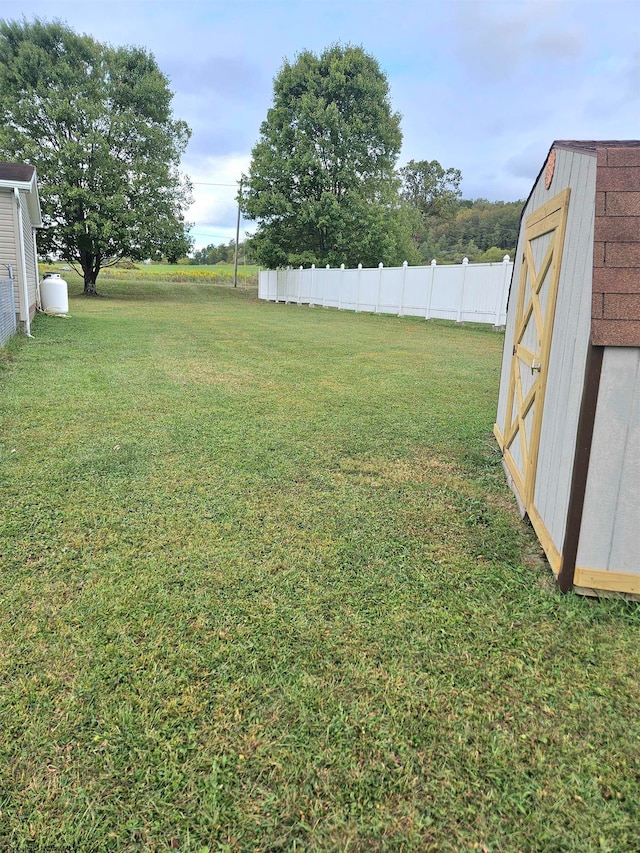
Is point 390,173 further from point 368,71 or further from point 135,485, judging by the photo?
point 135,485

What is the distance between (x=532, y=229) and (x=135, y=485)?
3.16 meters

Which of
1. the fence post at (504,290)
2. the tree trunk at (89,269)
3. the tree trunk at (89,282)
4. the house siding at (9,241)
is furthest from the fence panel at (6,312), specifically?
the tree trunk at (89,282)

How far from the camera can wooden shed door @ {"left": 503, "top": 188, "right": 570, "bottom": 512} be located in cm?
281

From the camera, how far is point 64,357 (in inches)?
322

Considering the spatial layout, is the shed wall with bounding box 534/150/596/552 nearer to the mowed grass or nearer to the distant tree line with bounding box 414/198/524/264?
the mowed grass

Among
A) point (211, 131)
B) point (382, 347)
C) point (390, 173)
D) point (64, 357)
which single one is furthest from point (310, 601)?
point (211, 131)

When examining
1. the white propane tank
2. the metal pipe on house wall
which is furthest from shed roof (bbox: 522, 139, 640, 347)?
the white propane tank

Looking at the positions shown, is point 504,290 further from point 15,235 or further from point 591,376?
point 591,376

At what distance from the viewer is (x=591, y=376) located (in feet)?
7.18

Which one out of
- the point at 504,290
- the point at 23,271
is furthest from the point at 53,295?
the point at 504,290

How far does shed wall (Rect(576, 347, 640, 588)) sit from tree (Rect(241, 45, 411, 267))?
83.1ft

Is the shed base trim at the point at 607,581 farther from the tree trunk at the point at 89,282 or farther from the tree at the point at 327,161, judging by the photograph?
the tree at the point at 327,161

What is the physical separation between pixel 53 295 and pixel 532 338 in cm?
1409

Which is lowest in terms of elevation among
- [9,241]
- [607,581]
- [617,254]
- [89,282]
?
[607,581]
